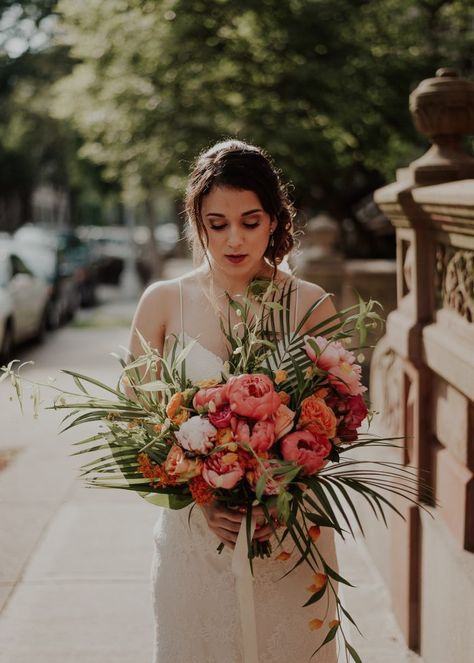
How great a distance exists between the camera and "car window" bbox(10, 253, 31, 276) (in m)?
13.8

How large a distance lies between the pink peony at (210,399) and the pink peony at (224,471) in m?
0.12

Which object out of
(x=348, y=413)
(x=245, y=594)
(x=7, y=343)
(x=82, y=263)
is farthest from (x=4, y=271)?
(x=348, y=413)

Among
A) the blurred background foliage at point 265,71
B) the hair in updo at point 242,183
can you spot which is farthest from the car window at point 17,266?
the hair in updo at point 242,183

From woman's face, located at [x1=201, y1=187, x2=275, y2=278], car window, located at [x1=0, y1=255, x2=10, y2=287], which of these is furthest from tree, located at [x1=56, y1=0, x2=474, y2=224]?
woman's face, located at [x1=201, y1=187, x2=275, y2=278]

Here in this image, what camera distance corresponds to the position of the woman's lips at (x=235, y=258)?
2.85 meters

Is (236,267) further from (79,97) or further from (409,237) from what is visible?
(79,97)

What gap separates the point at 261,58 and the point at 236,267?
36.1 ft

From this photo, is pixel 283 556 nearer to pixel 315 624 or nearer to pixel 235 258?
pixel 315 624

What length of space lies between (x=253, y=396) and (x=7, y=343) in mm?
10947

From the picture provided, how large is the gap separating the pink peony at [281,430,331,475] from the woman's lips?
706 mm

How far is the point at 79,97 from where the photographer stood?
1560 centimetres

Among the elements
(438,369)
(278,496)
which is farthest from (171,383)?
(438,369)

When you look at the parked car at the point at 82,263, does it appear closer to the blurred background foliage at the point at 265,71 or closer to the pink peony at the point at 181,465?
the blurred background foliage at the point at 265,71

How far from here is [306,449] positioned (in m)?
2.34
